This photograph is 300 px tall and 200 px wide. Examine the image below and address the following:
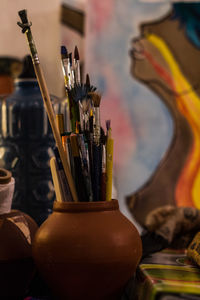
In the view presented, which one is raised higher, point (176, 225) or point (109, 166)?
point (109, 166)

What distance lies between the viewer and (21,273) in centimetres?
50

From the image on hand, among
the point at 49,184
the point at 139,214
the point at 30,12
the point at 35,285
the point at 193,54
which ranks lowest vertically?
the point at 139,214

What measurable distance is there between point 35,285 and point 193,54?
63.6 inches

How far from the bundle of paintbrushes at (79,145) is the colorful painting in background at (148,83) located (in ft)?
4.74

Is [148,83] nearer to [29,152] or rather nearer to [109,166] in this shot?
[29,152]

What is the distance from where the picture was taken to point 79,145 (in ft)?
1.53

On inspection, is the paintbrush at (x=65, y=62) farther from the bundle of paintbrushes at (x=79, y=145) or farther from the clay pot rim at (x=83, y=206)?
the clay pot rim at (x=83, y=206)

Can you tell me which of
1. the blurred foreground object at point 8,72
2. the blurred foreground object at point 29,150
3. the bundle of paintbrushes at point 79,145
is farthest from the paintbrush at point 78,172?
the blurred foreground object at point 8,72

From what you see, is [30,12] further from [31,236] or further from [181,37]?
[31,236]

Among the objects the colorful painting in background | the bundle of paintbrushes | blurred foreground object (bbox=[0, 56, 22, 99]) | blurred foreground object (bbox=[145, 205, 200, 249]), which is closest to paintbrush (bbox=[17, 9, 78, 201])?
the bundle of paintbrushes

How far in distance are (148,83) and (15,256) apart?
157 centimetres

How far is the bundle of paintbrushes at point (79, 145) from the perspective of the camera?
0.47 m

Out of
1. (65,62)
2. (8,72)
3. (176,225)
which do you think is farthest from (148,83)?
(65,62)

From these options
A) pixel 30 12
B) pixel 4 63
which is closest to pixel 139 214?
pixel 4 63
